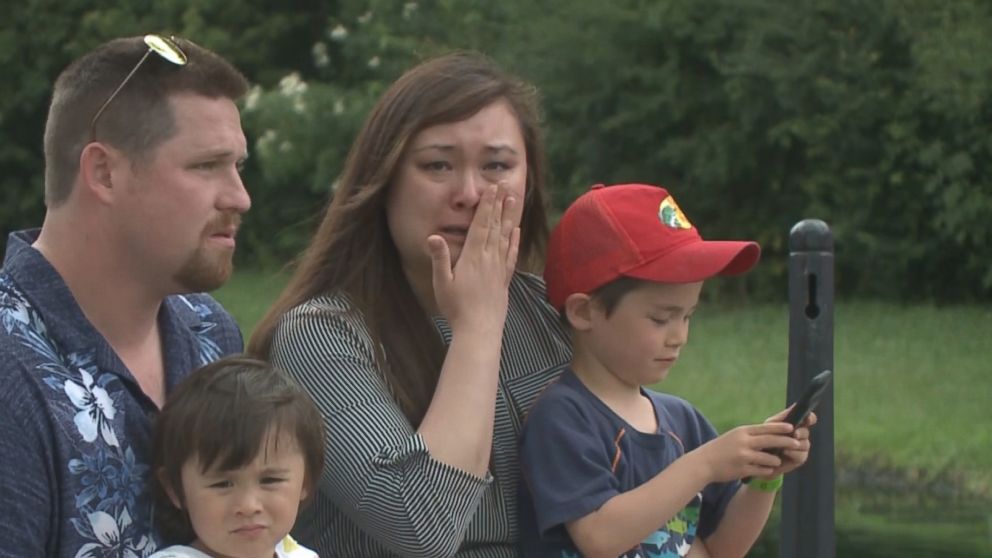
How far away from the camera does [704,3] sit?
1712 cm

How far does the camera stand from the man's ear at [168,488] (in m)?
2.66

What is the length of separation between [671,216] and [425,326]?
46 cm

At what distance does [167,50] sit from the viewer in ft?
9.09

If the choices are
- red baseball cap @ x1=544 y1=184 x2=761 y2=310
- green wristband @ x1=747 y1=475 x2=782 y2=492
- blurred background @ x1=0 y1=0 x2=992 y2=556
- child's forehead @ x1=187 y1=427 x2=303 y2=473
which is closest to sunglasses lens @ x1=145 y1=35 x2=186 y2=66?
child's forehead @ x1=187 y1=427 x2=303 y2=473

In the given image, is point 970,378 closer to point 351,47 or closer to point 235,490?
point 235,490

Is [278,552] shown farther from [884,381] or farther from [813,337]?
[884,381]

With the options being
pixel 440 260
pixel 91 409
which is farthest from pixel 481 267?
pixel 91 409

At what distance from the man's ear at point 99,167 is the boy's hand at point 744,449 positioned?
988mm

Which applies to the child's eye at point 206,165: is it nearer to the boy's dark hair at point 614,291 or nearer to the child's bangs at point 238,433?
the child's bangs at point 238,433

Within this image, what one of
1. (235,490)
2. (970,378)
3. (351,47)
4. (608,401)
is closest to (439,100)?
(608,401)

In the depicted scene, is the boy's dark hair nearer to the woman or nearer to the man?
the woman

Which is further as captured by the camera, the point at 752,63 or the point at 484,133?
the point at 752,63

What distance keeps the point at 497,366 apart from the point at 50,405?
0.71m

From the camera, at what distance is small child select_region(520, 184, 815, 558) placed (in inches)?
110
